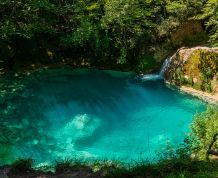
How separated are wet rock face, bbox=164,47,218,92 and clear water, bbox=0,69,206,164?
1.22m

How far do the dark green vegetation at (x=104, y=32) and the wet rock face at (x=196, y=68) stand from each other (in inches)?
88.1

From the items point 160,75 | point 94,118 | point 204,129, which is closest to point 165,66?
point 160,75

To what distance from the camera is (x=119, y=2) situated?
1089 inches

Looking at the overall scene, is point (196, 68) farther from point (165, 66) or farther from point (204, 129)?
point (204, 129)

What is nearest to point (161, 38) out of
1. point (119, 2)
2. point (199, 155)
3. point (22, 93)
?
point (119, 2)

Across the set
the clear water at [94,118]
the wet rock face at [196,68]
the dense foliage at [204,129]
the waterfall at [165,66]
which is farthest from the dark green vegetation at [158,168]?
the waterfall at [165,66]

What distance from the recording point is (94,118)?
22953 mm

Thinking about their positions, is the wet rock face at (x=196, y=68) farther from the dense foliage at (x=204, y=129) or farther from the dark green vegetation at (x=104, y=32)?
the dense foliage at (x=204, y=129)

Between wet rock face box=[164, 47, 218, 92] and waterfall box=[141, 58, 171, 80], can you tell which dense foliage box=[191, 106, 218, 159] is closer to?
wet rock face box=[164, 47, 218, 92]

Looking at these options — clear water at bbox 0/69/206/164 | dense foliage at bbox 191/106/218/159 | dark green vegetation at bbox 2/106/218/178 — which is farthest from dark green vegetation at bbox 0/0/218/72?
dark green vegetation at bbox 2/106/218/178

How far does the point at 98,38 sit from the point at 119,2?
305cm

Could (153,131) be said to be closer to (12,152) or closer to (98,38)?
(12,152)

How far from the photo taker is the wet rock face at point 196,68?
26.2 metres

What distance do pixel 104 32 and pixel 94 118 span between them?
912cm
